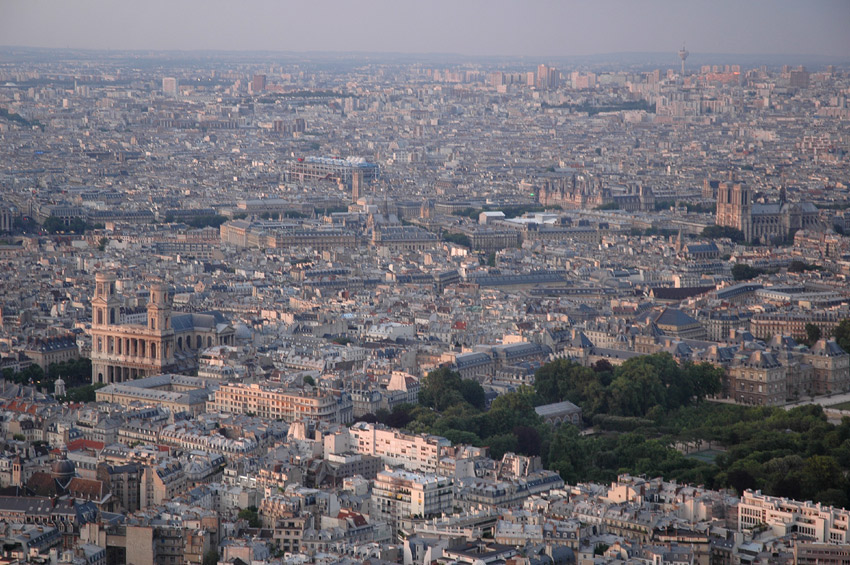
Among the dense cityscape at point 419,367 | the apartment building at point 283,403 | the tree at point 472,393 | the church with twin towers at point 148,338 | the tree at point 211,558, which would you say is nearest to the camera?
the tree at point 211,558

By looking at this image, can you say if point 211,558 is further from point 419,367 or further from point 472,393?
point 419,367

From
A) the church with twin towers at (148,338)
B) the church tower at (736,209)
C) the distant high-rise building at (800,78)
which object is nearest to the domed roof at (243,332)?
the church with twin towers at (148,338)

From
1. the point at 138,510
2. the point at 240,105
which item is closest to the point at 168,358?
the point at 138,510

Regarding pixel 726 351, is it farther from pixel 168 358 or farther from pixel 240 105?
pixel 240 105

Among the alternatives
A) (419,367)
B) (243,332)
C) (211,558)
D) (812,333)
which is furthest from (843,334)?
(211,558)

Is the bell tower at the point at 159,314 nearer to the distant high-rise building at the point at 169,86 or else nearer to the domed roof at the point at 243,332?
the domed roof at the point at 243,332
